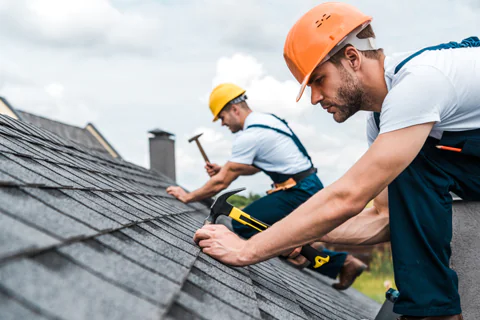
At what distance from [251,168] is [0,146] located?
11.3 feet

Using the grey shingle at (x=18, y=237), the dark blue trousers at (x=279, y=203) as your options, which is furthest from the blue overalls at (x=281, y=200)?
the grey shingle at (x=18, y=237)

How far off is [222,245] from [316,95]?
0.98 meters

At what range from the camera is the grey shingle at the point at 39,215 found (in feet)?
3.99

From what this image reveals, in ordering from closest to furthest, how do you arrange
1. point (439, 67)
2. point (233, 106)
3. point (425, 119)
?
point (425, 119), point (439, 67), point (233, 106)

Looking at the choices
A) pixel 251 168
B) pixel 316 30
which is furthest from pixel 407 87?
pixel 251 168

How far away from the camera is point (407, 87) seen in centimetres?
187

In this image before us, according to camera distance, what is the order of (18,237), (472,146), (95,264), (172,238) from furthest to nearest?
(472,146), (172,238), (95,264), (18,237)

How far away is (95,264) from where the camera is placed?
115 centimetres

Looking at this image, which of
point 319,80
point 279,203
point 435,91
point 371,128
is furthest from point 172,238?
point 279,203

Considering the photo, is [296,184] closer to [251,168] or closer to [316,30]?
[251,168]

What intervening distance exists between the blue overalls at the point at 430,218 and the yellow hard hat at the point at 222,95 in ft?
11.1

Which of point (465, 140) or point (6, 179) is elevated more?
point (465, 140)

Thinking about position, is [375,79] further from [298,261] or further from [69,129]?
[69,129]

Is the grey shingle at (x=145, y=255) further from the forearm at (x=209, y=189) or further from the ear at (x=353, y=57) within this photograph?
the forearm at (x=209, y=189)
